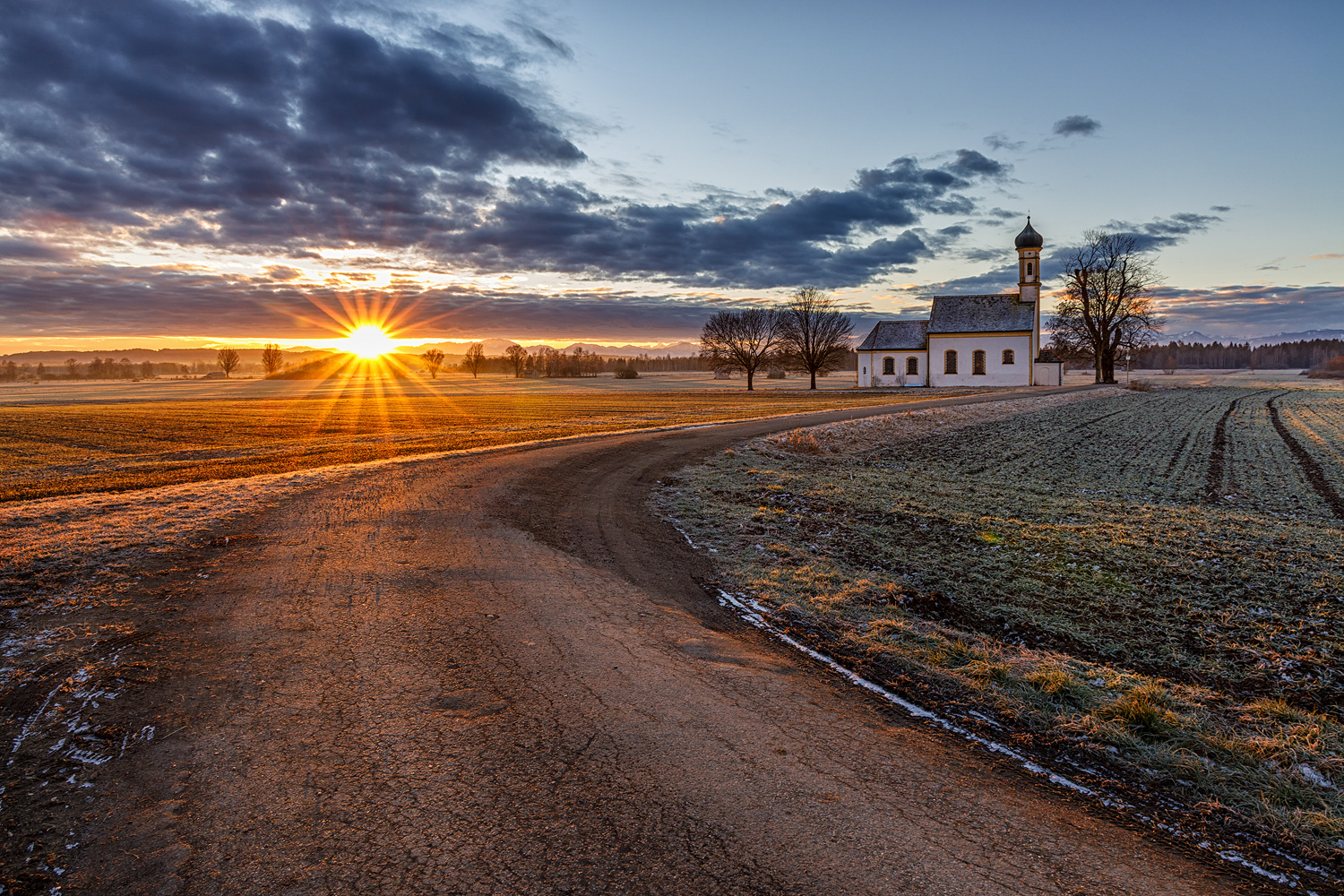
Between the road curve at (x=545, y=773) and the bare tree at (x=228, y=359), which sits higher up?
the bare tree at (x=228, y=359)

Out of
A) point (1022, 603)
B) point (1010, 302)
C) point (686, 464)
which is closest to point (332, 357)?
point (1010, 302)

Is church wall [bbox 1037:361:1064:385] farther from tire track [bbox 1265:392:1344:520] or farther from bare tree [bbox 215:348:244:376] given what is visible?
bare tree [bbox 215:348:244:376]

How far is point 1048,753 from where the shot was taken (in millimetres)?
4645

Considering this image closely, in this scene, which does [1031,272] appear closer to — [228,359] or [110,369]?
[228,359]

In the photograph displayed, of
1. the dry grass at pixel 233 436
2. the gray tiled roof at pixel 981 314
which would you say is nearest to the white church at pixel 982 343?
the gray tiled roof at pixel 981 314

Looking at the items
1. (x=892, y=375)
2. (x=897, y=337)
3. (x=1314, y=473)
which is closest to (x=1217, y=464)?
(x=1314, y=473)

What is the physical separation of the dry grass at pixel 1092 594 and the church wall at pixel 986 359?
51.7m

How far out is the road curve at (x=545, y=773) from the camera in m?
3.38

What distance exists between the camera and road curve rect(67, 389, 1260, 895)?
133 inches

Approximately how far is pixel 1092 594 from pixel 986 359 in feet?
222

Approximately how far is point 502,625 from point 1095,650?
580 cm

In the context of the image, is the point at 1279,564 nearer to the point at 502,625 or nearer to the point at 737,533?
the point at 737,533

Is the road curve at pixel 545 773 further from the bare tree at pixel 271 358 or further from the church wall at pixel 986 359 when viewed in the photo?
the bare tree at pixel 271 358

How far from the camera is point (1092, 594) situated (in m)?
8.59
